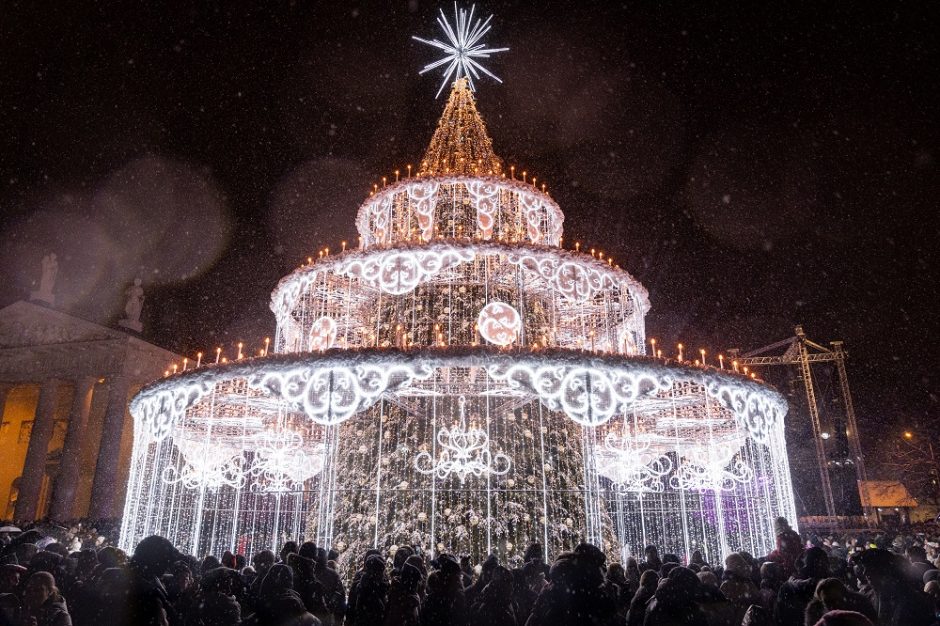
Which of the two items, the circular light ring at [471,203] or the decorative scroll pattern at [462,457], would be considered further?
the circular light ring at [471,203]

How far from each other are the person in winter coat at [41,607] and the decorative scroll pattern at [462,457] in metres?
9.59

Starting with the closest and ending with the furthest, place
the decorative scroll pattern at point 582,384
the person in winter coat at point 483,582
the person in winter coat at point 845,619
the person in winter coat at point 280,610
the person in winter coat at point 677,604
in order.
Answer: the person in winter coat at point 845,619 < the person in winter coat at point 677,604 < the person in winter coat at point 280,610 < the person in winter coat at point 483,582 < the decorative scroll pattern at point 582,384

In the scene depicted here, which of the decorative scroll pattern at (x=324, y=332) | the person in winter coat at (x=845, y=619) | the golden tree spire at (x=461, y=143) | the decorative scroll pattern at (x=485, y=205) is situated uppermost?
the golden tree spire at (x=461, y=143)

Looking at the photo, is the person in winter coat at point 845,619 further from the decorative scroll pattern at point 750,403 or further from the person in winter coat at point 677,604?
the decorative scroll pattern at point 750,403

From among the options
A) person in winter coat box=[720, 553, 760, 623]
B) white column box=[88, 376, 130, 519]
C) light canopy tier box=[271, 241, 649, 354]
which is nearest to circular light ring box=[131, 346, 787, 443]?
light canopy tier box=[271, 241, 649, 354]

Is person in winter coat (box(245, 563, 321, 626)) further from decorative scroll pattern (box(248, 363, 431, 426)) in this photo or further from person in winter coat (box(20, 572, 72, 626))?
decorative scroll pattern (box(248, 363, 431, 426))

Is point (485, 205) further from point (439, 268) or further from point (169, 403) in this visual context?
point (169, 403)

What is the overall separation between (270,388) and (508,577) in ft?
27.2

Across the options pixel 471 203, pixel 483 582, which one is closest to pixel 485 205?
pixel 471 203

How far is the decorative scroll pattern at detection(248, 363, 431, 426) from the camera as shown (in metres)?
12.5

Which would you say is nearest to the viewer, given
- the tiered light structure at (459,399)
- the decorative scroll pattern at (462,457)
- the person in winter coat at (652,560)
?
the person in winter coat at (652,560)

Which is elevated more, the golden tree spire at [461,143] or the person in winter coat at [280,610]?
the golden tree spire at [461,143]

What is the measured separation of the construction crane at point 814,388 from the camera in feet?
124

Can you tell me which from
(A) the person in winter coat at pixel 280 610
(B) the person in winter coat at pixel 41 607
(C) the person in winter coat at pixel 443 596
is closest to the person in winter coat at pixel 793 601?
(C) the person in winter coat at pixel 443 596
